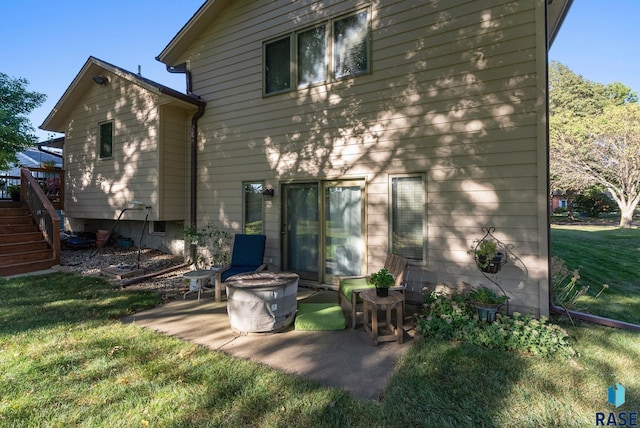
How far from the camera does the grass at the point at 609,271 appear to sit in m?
4.73

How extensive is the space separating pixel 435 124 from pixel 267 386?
4266 mm

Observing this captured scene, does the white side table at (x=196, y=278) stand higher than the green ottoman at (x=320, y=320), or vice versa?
the white side table at (x=196, y=278)

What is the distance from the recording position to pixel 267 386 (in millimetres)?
2719

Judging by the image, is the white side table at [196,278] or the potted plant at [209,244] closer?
the white side table at [196,278]

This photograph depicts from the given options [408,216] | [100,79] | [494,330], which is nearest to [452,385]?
[494,330]

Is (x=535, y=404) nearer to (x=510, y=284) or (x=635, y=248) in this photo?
(x=510, y=284)

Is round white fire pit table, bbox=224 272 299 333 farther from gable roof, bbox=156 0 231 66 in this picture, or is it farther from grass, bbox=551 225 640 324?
gable roof, bbox=156 0 231 66

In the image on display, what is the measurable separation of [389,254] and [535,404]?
8.91 ft

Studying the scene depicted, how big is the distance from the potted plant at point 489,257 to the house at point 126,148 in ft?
22.0

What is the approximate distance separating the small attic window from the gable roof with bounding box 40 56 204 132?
131cm

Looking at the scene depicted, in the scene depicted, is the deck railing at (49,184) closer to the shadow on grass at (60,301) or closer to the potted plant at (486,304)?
the shadow on grass at (60,301)

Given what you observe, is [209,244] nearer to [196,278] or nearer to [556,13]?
[196,278]

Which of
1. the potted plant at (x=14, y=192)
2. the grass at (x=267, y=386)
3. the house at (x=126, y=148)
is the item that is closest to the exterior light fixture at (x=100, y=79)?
the house at (x=126, y=148)

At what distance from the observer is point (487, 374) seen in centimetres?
289
